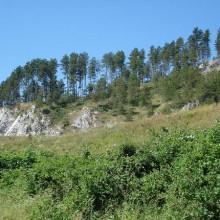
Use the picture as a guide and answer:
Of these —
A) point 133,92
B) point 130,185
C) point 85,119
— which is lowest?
point 130,185

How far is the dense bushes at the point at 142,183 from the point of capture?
8.39 metres

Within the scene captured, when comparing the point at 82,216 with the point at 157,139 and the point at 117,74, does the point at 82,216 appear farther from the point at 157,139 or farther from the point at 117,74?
the point at 117,74

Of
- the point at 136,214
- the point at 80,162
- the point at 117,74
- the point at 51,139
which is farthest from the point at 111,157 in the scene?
the point at 117,74

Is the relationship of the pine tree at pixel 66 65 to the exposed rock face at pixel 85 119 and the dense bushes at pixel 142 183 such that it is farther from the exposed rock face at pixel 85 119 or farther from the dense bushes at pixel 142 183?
the dense bushes at pixel 142 183

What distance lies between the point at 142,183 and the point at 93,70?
141508 mm

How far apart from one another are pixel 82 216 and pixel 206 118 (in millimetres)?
11627

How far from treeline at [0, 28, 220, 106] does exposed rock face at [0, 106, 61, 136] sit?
7121mm

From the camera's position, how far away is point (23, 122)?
13650 centimetres

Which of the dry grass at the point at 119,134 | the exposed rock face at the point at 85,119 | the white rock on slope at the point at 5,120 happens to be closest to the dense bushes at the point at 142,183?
the dry grass at the point at 119,134

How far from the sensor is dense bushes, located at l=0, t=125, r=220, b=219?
8.39 m

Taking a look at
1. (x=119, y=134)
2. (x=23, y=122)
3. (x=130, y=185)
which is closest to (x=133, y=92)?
(x=23, y=122)

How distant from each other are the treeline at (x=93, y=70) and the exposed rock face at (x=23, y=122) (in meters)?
7.12

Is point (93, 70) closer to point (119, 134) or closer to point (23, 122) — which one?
point (23, 122)

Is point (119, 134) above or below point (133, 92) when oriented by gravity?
below
